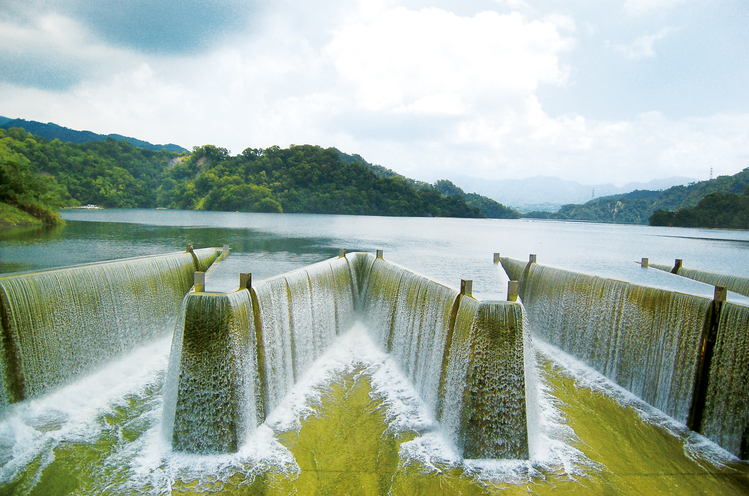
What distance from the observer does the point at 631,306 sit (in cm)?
830

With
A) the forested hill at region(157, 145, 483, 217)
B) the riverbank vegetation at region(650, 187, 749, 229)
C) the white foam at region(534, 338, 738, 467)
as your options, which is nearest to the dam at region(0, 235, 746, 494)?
the white foam at region(534, 338, 738, 467)

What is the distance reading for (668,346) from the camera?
7176mm

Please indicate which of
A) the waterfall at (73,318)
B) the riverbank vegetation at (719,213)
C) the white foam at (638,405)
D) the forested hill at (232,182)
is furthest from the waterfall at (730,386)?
Answer: the forested hill at (232,182)

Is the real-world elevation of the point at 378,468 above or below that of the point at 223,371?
below

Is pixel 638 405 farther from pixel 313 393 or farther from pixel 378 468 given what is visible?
pixel 313 393

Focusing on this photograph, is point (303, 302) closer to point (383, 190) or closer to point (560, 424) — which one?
point (560, 424)

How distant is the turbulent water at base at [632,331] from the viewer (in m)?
6.84

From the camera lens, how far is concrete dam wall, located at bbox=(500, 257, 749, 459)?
602 centimetres

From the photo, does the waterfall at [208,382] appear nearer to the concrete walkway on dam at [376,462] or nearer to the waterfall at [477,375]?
the concrete walkway on dam at [376,462]

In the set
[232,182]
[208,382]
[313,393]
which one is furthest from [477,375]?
[232,182]

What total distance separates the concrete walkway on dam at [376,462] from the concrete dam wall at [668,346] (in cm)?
44

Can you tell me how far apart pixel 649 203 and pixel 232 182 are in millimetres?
104628

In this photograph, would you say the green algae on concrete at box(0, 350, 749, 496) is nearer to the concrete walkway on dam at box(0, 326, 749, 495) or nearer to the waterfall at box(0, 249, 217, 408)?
the concrete walkway on dam at box(0, 326, 749, 495)

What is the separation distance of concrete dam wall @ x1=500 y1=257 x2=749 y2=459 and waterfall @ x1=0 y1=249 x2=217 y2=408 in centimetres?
1133
